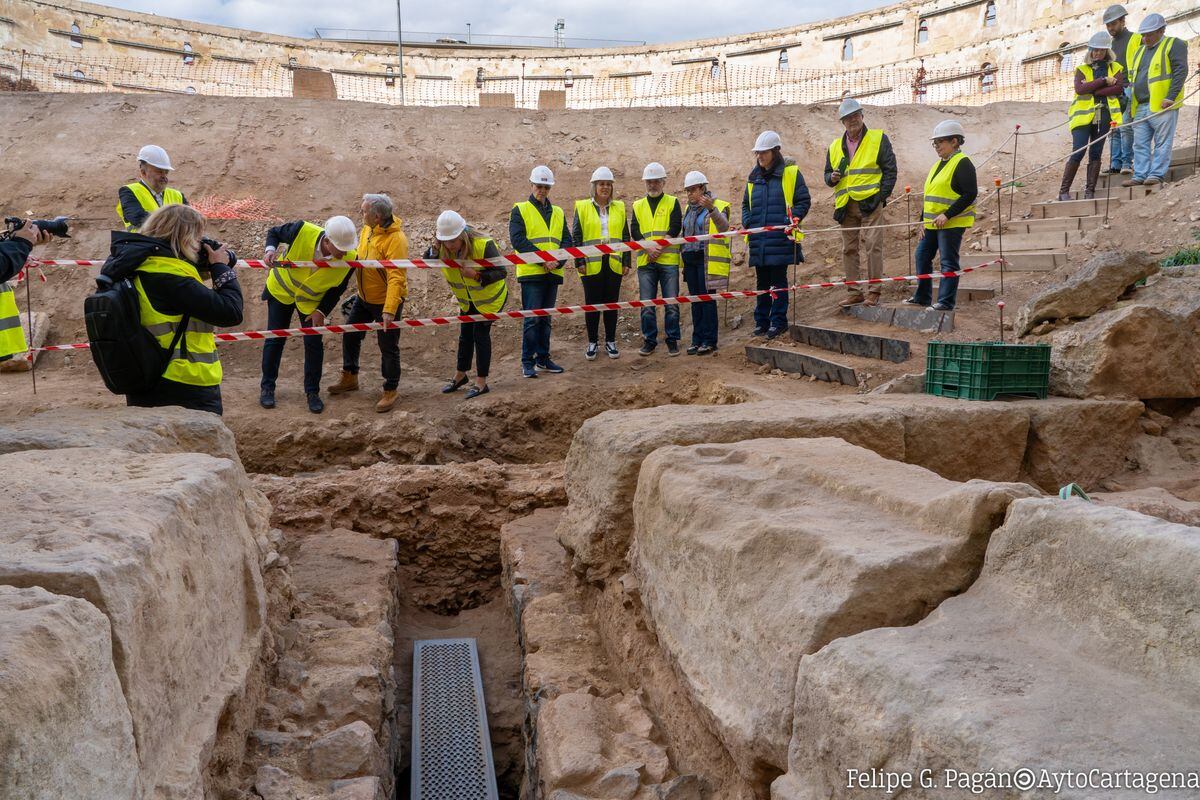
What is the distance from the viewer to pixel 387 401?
25.8 ft

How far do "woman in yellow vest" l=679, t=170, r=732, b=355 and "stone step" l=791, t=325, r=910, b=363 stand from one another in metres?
0.88

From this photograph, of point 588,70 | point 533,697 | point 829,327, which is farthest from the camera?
point 588,70

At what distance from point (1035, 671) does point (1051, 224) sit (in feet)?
32.3

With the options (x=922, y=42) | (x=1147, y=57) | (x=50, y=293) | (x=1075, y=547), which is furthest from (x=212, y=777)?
(x=922, y=42)

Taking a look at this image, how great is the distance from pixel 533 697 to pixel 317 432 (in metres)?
4.21

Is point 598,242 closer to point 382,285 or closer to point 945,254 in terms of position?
point 382,285

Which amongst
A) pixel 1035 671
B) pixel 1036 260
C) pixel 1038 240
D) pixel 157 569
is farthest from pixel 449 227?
pixel 1038 240

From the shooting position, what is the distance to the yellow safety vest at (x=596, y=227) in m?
8.66

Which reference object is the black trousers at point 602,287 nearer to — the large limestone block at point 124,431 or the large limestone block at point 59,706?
the large limestone block at point 124,431

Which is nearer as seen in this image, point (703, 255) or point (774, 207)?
point (774, 207)

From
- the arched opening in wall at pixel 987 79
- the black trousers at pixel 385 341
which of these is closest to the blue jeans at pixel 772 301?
the black trousers at pixel 385 341

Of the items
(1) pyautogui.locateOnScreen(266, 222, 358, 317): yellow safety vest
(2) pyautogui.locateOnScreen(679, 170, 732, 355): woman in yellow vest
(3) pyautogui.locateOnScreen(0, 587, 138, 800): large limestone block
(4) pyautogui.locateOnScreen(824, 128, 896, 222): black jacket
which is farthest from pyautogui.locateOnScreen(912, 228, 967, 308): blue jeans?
(3) pyautogui.locateOnScreen(0, 587, 138, 800): large limestone block

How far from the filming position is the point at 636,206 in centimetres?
864

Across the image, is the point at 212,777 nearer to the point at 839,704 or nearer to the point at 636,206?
the point at 839,704
